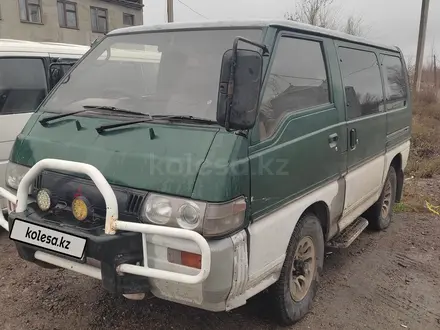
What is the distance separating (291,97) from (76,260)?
5.48 ft

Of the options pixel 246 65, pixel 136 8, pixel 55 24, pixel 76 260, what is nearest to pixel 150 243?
pixel 76 260

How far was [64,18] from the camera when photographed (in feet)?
83.5

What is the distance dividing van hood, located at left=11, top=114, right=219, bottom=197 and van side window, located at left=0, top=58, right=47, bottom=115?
7.04 ft

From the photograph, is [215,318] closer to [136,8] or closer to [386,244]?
[386,244]

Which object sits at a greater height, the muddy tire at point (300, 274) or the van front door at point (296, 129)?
the van front door at point (296, 129)

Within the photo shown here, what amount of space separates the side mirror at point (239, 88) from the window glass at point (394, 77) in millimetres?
2927

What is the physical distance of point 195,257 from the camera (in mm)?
2195

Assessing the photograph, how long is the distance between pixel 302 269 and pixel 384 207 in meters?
2.46

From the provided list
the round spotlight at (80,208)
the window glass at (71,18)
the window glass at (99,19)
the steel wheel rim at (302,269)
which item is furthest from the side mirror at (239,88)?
the window glass at (99,19)

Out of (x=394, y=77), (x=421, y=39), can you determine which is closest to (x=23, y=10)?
(x=421, y=39)

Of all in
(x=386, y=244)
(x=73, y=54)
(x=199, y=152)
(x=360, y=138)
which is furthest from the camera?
(x=73, y=54)

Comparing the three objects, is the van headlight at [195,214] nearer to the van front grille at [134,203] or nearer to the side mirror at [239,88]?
the van front grille at [134,203]

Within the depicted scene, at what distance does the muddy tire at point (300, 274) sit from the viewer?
112 inches

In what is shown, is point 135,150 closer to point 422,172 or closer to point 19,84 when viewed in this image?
point 19,84
